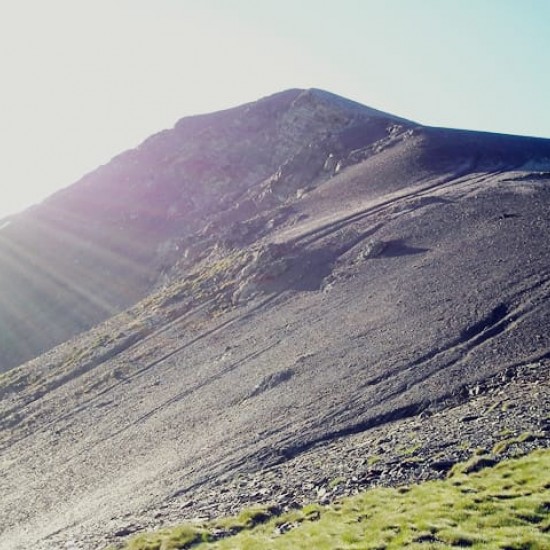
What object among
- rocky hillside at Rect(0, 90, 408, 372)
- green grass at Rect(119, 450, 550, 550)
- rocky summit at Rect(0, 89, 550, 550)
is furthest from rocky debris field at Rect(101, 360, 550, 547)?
rocky hillside at Rect(0, 90, 408, 372)

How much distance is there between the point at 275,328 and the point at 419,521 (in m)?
43.5

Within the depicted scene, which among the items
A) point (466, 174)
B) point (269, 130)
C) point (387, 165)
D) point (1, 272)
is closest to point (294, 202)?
point (387, 165)

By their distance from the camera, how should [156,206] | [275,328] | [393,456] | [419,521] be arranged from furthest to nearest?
1. [156,206]
2. [275,328]
3. [393,456]
4. [419,521]

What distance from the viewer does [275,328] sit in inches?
2591

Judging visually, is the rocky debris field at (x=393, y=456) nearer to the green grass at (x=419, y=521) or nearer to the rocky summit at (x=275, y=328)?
the rocky summit at (x=275, y=328)

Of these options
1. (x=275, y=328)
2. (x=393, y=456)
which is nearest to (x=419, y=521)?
(x=393, y=456)

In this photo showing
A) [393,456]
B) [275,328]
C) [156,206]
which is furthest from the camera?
[156,206]

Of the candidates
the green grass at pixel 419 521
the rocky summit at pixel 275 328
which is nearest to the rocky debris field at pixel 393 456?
the rocky summit at pixel 275 328

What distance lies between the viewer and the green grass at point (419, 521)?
2067 centimetres

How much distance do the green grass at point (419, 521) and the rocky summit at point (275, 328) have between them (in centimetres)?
259

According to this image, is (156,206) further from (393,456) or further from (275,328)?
(393,456)

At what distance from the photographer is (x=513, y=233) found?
6581 cm

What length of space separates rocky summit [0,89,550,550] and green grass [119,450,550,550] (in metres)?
2.59

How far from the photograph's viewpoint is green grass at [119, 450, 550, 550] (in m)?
20.7
